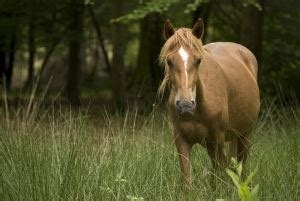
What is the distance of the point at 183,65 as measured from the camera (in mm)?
5648

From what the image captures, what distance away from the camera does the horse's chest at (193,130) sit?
605 centimetres

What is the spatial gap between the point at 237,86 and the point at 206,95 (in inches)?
34.3

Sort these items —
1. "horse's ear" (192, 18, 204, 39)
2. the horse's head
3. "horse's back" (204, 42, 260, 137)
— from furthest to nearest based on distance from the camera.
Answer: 1. "horse's back" (204, 42, 260, 137)
2. "horse's ear" (192, 18, 204, 39)
3. the horse's head

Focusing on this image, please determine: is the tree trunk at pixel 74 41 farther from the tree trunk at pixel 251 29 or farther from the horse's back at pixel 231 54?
the horse's back at pixel 231 54

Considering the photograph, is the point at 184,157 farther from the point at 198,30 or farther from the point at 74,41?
the point at 74,41

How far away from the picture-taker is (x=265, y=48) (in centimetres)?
1555

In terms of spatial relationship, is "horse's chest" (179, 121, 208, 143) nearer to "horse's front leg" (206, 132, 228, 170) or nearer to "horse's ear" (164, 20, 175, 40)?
"horse's front leg" (206, 132, 228, 170)

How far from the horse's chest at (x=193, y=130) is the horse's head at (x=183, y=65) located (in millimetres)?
338

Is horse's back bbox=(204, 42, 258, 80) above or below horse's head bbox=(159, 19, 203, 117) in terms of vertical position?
below

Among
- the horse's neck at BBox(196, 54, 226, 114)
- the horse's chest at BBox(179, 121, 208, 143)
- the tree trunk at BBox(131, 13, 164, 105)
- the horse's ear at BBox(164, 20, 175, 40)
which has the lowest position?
the tree trunk at BBox(131, 13, 164, 105)

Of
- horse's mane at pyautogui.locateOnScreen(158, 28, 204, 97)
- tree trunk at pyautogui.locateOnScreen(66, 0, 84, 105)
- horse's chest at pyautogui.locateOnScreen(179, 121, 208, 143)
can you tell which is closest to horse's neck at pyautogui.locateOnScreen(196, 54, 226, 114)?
horse's chest at pyautogui.locateOnScreen(179, 121, 208, 143)

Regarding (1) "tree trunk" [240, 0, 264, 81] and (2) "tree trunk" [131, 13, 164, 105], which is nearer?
(1) "tree trunk" [240, 0, 264, 81]

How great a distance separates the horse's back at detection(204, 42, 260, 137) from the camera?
6.83 metres

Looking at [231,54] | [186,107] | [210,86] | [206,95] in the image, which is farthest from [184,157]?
[231,54]
